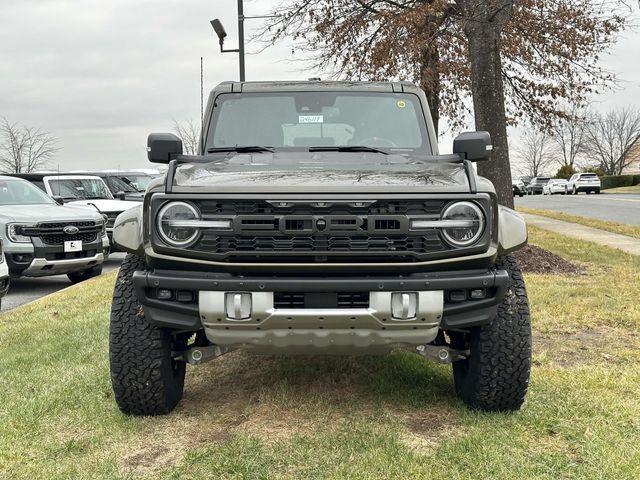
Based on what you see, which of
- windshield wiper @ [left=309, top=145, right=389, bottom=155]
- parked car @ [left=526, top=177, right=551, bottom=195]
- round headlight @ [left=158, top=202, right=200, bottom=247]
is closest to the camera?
round headlight @ [left=158, top=202, right=200, bottom=247]

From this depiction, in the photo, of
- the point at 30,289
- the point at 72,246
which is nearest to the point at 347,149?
the point at 72,246

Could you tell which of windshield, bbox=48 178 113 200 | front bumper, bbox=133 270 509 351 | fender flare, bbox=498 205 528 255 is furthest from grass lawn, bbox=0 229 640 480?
windshield, bbox=48 178 113 200

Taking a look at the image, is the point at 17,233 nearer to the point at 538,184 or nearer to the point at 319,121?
the point at 319,121

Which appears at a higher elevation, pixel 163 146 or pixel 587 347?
pixel 163 146

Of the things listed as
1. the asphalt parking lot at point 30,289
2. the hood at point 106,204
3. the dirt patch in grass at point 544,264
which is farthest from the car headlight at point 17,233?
the dirt patch in grass at point 544,264

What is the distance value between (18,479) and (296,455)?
3.96ft

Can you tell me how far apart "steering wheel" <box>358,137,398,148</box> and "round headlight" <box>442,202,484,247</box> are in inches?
55.0

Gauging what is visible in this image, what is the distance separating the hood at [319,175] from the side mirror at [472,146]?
21cm

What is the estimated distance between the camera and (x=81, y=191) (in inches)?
557

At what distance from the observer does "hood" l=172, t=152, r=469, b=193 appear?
3109 millimetres

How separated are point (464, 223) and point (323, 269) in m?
0.68

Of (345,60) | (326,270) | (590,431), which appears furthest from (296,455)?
(345,60)

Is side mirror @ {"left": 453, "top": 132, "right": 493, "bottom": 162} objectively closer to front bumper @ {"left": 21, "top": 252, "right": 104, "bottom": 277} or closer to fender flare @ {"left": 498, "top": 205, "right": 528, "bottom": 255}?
fender flare @ {"left": 498, "top": 205, "right": 528, "bottom": 255}

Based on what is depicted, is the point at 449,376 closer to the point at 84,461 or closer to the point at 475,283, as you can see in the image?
the point at 475,283
